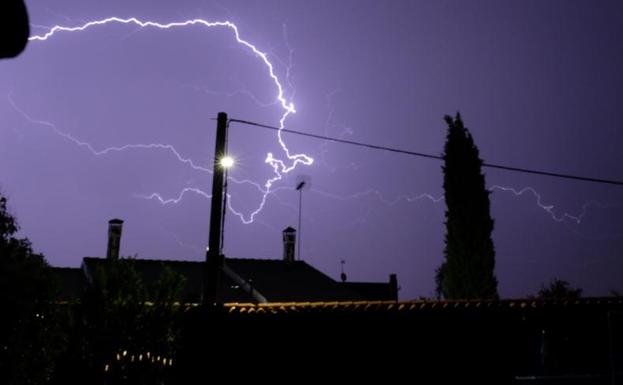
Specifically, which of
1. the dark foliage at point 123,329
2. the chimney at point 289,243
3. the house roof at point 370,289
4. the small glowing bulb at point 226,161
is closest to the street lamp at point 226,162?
the small glowing bulb at point 226,161

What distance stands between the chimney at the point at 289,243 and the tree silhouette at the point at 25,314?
49.6 feet

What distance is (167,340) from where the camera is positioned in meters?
8.26

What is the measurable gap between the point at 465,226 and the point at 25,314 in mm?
16041

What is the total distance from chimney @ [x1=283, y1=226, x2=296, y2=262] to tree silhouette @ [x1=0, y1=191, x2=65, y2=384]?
15.1m

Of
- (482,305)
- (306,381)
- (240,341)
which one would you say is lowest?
(306,381)

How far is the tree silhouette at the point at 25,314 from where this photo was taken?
21.9 ft

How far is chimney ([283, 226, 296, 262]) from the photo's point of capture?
73.9ft

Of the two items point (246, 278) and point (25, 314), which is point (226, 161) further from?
point (246, 278)

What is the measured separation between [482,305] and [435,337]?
102 centimetres

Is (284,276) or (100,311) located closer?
(100,311)

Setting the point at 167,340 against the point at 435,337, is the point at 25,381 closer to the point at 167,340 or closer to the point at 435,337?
the point at 167,340

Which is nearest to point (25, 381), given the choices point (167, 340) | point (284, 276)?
point (167, 340)

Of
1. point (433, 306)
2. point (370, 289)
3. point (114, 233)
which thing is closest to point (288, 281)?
point (114, 233)

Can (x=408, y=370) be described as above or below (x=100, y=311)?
below
